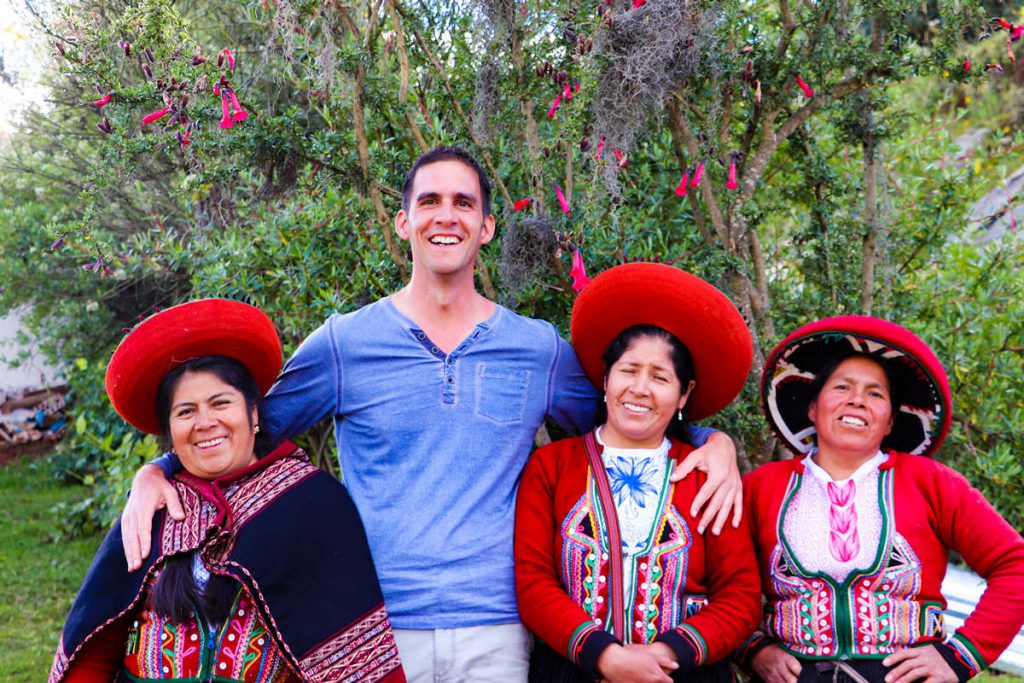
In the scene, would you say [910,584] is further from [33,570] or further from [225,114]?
[33,570]

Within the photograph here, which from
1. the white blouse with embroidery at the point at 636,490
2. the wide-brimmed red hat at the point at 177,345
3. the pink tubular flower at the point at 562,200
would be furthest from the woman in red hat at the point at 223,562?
the pink tubular flower at the point at 562,200

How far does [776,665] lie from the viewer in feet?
7.98

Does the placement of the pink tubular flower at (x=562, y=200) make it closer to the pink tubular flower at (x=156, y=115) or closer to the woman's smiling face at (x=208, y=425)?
the woman's smiling face at (x=208, y=425)

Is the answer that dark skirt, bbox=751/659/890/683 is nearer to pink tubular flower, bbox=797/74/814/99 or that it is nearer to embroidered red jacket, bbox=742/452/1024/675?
embroidered red jacket, bbox=742/452/1024/675

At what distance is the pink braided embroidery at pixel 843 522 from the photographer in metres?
2.40

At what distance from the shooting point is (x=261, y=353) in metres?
2.57

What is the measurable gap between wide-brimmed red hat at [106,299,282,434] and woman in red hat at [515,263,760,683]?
2.80 feet

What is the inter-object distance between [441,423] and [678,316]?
706 mm

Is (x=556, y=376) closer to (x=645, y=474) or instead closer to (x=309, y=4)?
(x=645, y=474)

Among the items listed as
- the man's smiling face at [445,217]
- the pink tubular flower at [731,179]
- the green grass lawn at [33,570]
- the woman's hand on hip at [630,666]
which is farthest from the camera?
the green grass lawn at [33,570]

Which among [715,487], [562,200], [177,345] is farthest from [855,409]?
[177,345]

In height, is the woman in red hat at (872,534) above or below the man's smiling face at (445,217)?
below

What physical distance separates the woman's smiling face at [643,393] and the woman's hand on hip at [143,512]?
1165 millimetres

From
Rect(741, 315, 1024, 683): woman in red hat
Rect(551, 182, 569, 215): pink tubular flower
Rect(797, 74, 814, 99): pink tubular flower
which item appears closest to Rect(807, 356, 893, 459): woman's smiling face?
Rect(741, 315, 1024, 683): woman in red hat
